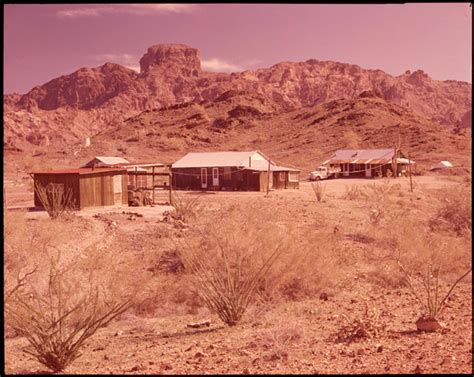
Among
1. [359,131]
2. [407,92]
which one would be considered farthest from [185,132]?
[407,92]

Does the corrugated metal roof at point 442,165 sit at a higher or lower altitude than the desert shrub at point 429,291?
higher

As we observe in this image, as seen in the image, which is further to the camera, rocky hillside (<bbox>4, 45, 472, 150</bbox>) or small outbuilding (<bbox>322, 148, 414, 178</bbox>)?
rocky hillside (<bbox>4, 45, 472, 150</bbox>)

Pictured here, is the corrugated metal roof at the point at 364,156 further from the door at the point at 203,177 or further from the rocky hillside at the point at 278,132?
the door at the point at 203,177

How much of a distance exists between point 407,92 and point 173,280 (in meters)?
154

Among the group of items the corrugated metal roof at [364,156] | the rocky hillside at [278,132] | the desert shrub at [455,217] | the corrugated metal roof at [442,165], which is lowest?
the desert shrub at [455,217]

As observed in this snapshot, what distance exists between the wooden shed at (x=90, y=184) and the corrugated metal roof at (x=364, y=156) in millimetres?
31642

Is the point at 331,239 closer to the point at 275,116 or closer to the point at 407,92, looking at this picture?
the point at 275,116

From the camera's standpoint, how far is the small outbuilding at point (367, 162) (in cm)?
4891

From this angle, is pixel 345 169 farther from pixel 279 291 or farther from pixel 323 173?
pixel 279 291

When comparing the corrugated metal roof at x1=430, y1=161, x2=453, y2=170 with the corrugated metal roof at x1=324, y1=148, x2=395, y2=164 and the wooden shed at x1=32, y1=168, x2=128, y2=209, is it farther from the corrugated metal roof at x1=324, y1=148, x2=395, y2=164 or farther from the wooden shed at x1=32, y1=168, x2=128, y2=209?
the wooden shed at x1=32, y1=168, x2=128, y2=209

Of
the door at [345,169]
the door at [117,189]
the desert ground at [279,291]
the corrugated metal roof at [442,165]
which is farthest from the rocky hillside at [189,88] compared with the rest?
the desert ground at [279,291]

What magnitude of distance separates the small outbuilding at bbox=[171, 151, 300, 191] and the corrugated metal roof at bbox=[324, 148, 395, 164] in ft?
47.8

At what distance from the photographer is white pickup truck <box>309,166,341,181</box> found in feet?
158

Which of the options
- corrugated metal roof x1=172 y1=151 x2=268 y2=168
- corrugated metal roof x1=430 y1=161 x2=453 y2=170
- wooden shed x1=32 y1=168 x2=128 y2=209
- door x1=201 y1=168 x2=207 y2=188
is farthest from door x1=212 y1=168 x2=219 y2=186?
corrugated metal roof x1=430 y1=161 x2=453 y2=170
